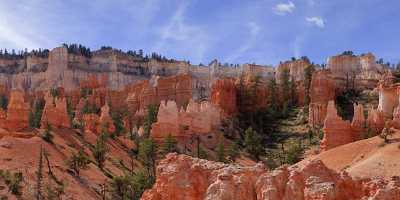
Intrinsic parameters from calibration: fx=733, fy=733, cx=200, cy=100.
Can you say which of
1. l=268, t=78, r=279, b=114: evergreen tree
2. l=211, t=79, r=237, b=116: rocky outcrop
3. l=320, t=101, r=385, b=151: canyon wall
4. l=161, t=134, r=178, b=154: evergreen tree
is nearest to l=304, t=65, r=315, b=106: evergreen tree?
l=268, t=78, r=279, b=114: evergreen tree

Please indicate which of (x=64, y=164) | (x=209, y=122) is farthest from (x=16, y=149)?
(x=209, y=122)

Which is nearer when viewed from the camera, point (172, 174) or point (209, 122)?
point (172, 174)

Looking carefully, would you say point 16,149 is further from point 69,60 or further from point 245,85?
point 69,60

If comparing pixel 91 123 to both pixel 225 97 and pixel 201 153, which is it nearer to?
pixel 201 153

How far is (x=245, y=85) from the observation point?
101 metres

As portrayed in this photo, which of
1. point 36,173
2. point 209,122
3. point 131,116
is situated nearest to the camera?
point 36,173

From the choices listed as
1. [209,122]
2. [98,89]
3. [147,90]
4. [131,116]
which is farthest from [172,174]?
[98,89]

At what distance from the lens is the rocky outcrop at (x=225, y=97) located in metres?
94.4

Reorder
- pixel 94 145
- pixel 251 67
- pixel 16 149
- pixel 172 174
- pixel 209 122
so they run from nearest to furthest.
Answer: pixel 172 174 < pixel 16 149 < pixel 94 145 < pixel 209 122 < pixel 251 67

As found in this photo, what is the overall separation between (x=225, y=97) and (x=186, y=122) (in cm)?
1321

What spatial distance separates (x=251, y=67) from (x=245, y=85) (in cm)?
3989

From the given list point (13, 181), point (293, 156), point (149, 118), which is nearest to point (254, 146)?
point (293, 156)

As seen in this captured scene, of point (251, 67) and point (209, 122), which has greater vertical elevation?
point (251, 67)

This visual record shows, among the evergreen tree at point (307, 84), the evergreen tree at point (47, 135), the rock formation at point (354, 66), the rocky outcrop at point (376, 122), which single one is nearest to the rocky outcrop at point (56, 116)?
the evergreen tree at point (47, 135)
